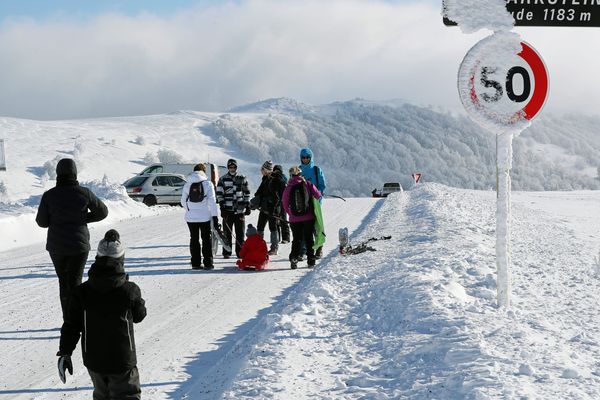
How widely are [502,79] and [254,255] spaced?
21.9ft

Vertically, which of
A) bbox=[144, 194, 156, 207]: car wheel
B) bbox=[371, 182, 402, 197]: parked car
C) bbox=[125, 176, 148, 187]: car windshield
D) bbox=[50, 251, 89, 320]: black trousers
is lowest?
bbox=[371, 182, 402, 197]: parked car

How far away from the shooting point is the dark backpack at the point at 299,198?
11922mm

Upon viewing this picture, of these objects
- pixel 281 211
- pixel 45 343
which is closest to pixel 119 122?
pixel 281 211

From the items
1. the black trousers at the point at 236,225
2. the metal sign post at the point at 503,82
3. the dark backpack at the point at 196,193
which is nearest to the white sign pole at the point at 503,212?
the metal sign post at the point at 503,82

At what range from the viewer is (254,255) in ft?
39.3

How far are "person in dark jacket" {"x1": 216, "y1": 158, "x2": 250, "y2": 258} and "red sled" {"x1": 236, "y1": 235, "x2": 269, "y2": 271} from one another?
4.57ft

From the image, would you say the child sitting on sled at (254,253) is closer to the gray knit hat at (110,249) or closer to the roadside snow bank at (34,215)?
the roadside snow bank at (34,215)

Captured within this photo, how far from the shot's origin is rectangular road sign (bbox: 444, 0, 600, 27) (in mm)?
6082

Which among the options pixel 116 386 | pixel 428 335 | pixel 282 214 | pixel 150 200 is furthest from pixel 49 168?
pixel 116 386

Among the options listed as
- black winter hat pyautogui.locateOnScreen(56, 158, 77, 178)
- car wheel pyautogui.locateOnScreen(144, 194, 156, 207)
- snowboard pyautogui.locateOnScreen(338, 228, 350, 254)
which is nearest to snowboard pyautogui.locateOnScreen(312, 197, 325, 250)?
snowboard pyautogui.locateOnScreen(338, 228, 350, 254)

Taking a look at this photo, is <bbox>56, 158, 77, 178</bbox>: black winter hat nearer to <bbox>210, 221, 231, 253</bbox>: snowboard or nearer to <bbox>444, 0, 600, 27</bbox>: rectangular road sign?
<bbox>444, 0, 600, 27</bbox>: rectangular road sign

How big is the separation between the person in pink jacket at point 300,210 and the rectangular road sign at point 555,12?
20.4ft

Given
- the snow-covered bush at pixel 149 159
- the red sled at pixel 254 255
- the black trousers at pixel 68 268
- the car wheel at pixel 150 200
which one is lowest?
the red sled at pixel 254 255

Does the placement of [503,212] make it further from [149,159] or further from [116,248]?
[149,159]
